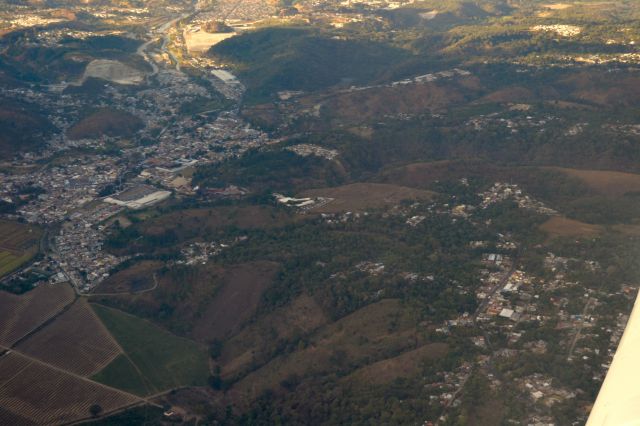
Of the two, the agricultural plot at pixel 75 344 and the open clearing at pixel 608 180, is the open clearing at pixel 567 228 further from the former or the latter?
the agricultural plot at pixel 75 344

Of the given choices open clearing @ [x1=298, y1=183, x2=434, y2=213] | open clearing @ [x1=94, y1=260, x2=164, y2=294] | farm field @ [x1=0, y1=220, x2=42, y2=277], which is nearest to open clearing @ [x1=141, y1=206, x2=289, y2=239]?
open clearing @ [x1=298, y1=183, x2=434, y2=213]

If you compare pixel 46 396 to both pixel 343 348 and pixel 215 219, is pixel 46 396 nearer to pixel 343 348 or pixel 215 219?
pixel 343 348

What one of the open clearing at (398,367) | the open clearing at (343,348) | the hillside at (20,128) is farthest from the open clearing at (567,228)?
the hillside at (20,128)

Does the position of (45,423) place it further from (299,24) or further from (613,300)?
(299,24)

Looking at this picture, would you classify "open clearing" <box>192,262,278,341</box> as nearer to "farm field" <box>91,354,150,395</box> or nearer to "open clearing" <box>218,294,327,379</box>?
"open clearing" <box>218,294,327,379</box>

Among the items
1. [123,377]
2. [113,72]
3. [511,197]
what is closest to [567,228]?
[511,197]

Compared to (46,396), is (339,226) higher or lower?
higher

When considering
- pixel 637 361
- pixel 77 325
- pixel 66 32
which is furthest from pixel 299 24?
pixel 637 361
